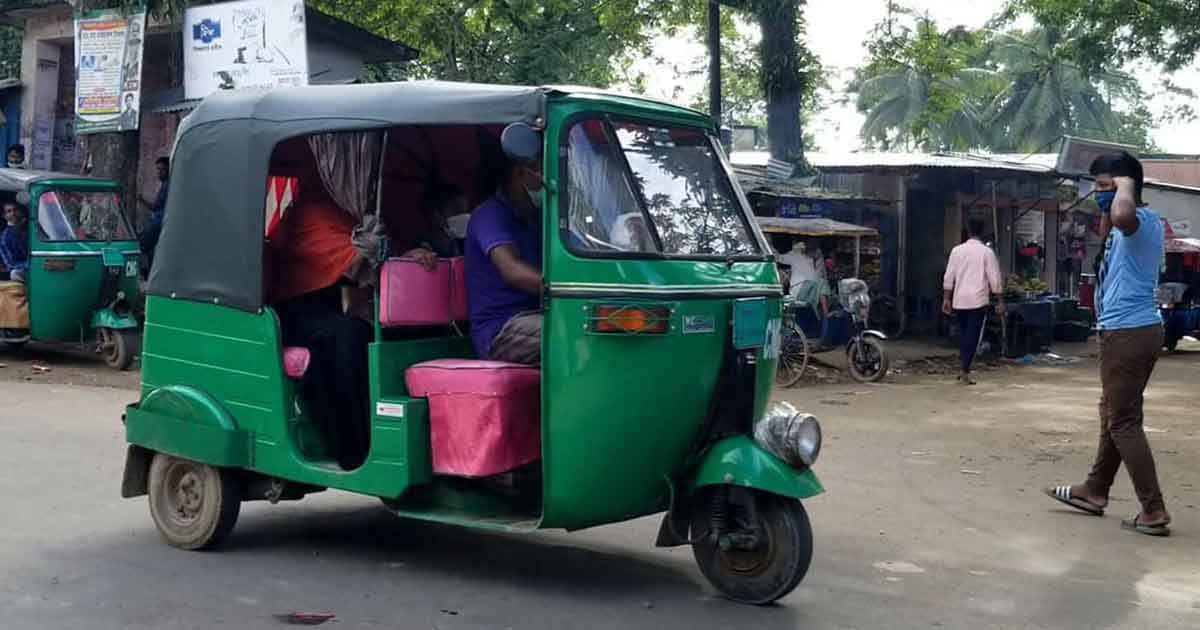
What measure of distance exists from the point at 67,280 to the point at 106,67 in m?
4.43

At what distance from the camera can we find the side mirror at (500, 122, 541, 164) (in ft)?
16.7

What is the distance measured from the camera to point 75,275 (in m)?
14.0

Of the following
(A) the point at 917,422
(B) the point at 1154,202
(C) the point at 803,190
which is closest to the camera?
(A) the point at 917,422

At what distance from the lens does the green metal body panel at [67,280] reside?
1386 cm

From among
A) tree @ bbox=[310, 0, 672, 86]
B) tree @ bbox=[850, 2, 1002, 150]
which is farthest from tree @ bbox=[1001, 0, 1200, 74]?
tree @ bbox=[310, 0, 672, 86]

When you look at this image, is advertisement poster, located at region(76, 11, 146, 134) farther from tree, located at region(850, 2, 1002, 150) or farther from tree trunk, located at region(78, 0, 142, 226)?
tree, located at region(850, 2, 1002, 150)

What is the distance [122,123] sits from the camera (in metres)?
16.7

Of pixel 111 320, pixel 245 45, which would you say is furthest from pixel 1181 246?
pixel 111 320

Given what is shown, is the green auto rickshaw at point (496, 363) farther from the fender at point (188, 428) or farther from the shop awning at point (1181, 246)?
the shop awning at point (1181, 246)

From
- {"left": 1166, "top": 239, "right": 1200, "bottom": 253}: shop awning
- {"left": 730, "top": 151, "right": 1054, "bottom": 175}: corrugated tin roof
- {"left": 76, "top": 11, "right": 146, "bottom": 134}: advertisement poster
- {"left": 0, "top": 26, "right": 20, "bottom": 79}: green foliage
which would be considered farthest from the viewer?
{"left": 0, "top": 26, "right": 20, "bottom": 79}: green foliage

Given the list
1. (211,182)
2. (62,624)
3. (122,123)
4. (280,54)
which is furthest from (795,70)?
(62,624)

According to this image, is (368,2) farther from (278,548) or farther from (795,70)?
(278,548)

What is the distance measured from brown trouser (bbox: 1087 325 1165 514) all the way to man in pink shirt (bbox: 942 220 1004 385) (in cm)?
725

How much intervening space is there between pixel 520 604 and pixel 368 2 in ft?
67.1
